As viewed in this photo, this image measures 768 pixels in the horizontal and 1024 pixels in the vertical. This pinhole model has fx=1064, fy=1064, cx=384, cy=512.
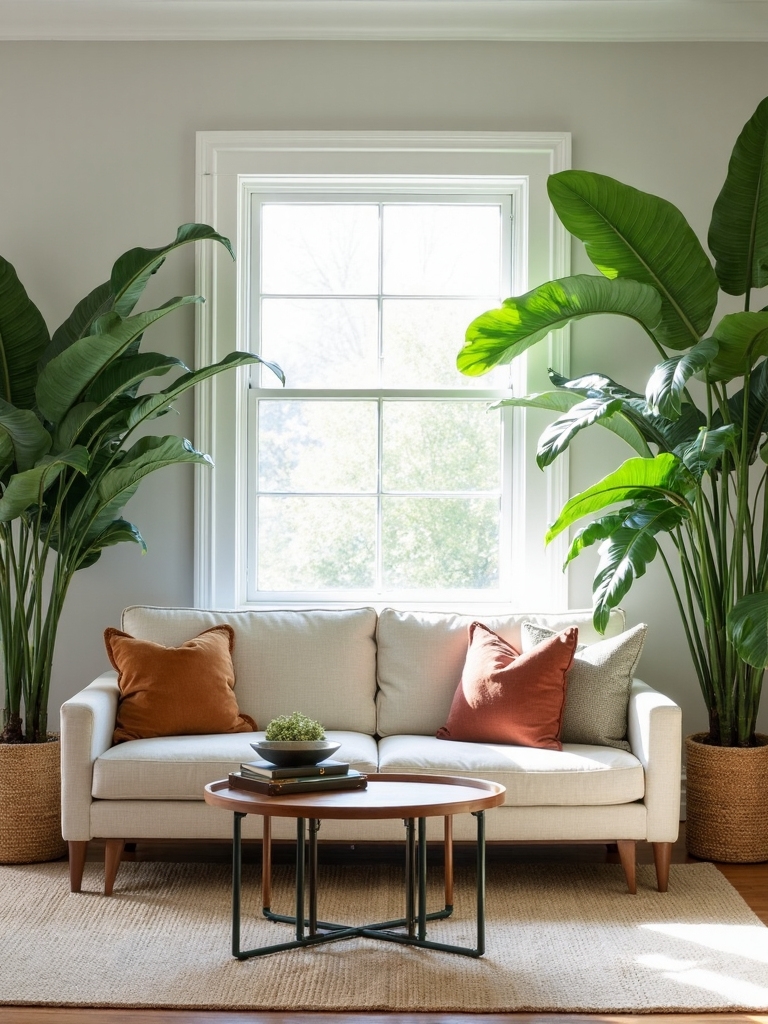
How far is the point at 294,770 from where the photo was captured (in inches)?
108

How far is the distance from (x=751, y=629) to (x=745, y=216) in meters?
1.45

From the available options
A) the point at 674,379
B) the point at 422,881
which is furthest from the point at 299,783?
the point at 674,379

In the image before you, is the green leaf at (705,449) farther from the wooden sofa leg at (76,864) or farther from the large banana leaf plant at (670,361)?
the wooden sofa leg at (76,864)

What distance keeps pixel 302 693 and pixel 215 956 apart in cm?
118

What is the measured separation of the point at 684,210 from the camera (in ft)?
14.1

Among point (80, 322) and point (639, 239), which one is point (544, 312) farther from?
point (80, 322)

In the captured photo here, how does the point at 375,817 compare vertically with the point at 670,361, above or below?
below

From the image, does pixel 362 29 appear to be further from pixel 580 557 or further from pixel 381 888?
pixel 381 888

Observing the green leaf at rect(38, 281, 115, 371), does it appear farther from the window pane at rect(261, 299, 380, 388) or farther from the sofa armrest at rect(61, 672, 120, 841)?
the sofa armrest at rect(61, 672, 120, 841)

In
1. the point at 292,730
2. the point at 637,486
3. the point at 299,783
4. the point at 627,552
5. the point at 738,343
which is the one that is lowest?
the point at 299,783

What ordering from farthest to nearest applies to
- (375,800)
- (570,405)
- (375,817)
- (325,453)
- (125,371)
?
(325,453) < (570,405) < (125,371) < (375,800) < (375,817)

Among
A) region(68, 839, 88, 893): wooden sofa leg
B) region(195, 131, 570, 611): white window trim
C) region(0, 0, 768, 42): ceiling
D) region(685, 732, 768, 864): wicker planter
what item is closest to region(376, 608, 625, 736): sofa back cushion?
region(195, 131, 570, 611): white window trim

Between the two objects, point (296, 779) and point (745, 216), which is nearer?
point (296, 779)

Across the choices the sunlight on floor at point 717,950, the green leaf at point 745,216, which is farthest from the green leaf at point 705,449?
the sunlight on floor at point 717,950
